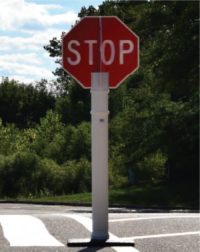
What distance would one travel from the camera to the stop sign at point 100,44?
28.4 feet

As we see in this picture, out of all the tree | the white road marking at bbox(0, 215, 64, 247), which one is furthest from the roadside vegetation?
the tree

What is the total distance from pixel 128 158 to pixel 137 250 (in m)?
31.2

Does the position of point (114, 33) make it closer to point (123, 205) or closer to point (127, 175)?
point (123, 205)

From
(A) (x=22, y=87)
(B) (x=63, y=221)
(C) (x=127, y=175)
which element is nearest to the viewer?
(B) (x=63, y=221)

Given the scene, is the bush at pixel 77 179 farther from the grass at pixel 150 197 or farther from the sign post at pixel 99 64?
the sign post at pixel 99 64

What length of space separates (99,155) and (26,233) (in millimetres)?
1300

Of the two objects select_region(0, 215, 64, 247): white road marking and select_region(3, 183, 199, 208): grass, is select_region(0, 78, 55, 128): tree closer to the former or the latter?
select_region(3, 183, 199, 208): grass

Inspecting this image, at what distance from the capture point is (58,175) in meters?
41.5

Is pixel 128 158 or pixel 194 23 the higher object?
pixel 194 23

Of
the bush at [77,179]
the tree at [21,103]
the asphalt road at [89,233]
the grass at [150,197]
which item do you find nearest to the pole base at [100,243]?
the asphalt road at [89,233]

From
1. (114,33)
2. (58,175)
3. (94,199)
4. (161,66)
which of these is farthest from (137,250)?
(58,175)

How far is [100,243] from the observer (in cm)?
829

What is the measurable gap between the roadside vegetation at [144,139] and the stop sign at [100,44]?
18552mm

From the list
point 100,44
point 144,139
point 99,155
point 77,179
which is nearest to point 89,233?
point 99,155
